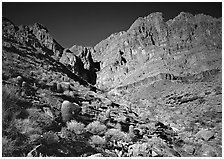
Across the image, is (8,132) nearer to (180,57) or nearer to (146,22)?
(180,57)

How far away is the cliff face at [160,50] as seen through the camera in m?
80.5

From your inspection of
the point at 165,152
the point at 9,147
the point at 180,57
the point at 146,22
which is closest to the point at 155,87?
the point at 180,57

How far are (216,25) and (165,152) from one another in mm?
113773

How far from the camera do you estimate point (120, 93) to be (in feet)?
224

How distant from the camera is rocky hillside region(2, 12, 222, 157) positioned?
6125 mm

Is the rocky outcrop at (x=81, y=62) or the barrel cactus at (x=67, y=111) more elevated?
the rocky outcrop at (x=81, y=62)

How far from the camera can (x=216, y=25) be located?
106875 millimetres

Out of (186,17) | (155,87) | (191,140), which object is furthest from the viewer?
(186,17)

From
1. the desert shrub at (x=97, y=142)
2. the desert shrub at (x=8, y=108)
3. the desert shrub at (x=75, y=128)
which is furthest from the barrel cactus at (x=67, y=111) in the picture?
the desert shrub at (x=8, y=108)

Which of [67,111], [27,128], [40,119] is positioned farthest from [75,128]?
[27,128]

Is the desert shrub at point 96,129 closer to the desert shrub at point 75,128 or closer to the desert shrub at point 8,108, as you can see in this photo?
the desert shrub at point 75,128

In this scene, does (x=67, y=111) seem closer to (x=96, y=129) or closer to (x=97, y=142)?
(x=96, y=129)

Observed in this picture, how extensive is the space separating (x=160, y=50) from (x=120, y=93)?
147 feet

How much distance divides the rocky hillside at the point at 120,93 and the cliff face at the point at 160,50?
18.9 inches
